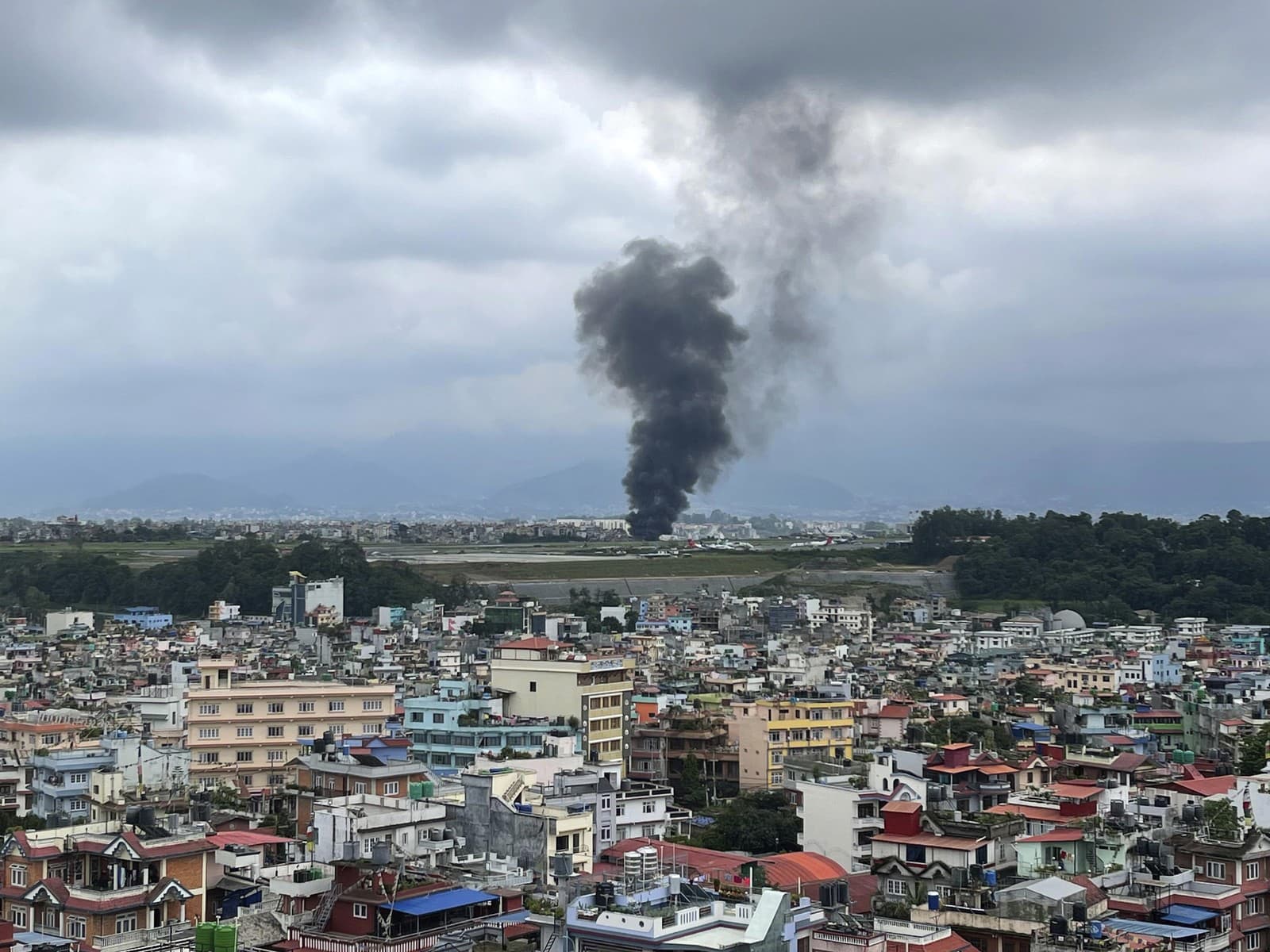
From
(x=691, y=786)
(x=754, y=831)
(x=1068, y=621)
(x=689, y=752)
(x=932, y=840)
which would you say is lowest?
(x=691, y=786)

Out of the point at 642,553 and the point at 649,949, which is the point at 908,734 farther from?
the point at 642,553

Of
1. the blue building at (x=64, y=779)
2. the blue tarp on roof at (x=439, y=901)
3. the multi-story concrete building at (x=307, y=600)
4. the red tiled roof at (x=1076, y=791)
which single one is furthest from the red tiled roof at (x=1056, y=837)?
the multi-story concrete building at (x=307, y=600)

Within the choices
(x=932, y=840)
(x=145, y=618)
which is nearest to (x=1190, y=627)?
(x=145, y=618)

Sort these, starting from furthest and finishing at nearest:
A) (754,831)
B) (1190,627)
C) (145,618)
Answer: (145,618) → (1190,627) → (754,831)

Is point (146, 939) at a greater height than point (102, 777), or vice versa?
point (102, 777)

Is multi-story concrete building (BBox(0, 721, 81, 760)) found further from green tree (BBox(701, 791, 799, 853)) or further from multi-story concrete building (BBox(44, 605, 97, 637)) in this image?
multi-story concrete building (BBox(44, 605, 97, 637))

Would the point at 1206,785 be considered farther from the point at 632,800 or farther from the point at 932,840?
the point at 632,800

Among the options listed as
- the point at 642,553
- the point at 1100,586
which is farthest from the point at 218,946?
the point at 642,553
